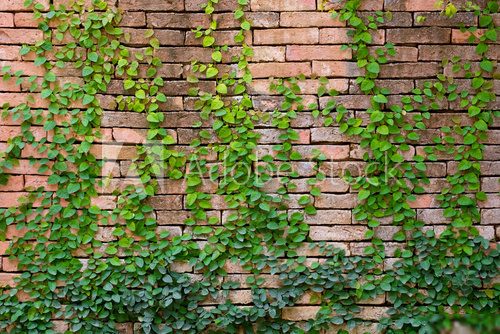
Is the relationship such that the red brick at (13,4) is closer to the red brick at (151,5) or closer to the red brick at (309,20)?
the red brick at (151,5)

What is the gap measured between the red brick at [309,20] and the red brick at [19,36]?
1379 millimetres

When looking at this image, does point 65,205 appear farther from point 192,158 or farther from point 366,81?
point 366,81

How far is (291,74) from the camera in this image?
2930mm

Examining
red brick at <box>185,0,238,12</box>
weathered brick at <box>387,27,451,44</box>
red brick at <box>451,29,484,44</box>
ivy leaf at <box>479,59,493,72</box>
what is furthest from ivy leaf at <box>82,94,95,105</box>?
ivy leaf at <box>479,59,493,72</box>

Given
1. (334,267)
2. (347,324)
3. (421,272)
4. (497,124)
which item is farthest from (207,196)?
(497,124)

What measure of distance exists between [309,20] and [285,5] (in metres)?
0.16

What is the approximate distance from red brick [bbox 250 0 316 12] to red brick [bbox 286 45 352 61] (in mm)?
211

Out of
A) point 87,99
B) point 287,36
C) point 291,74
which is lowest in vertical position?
point 87,99

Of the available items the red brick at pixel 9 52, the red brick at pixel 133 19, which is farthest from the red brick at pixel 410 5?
the red brick at pixel 9 52

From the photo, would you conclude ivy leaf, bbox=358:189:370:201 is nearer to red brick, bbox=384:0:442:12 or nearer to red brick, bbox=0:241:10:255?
red brick, bbox=384:0:442:12

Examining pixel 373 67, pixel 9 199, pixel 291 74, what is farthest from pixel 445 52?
pixel 9 199

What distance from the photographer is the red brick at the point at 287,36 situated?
292 centimetres

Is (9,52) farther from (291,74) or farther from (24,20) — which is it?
(291,74)

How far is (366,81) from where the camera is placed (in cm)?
290
